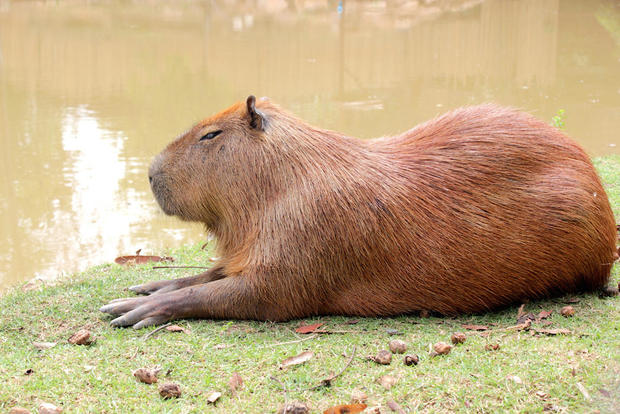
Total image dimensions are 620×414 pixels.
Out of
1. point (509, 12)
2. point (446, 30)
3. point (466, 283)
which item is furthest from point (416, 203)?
point (509, 12)

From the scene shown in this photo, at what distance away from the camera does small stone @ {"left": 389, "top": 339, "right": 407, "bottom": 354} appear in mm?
2930

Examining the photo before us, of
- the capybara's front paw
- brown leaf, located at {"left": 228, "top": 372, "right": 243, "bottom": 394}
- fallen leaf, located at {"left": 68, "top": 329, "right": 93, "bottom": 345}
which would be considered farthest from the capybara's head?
brown leaf, located at {"left": 228, "top": 372, "right": 243, "bottom": 394}

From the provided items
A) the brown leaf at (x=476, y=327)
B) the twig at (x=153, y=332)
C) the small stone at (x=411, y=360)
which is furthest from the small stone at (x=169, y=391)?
the brown leaf at (x=476, y=327)

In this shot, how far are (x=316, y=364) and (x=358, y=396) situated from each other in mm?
327

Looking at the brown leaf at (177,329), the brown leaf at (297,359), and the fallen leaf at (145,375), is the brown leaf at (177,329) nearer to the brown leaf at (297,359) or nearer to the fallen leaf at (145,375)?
the fallen leaf at (145,375)

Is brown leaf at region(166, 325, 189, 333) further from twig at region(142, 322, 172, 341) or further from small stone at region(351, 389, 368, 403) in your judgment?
small stone at region(351, 389, 368, 403)

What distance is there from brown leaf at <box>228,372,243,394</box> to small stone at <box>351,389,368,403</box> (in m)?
0.45

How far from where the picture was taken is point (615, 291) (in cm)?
349

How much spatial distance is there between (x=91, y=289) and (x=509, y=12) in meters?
17.5

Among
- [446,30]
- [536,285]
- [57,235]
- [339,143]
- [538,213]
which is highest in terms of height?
[446,30]

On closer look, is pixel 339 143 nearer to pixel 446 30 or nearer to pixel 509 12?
pixel 446 30

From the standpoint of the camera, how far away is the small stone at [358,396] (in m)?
2.53

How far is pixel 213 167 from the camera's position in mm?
3502

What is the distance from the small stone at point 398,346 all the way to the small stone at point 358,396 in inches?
15.4
